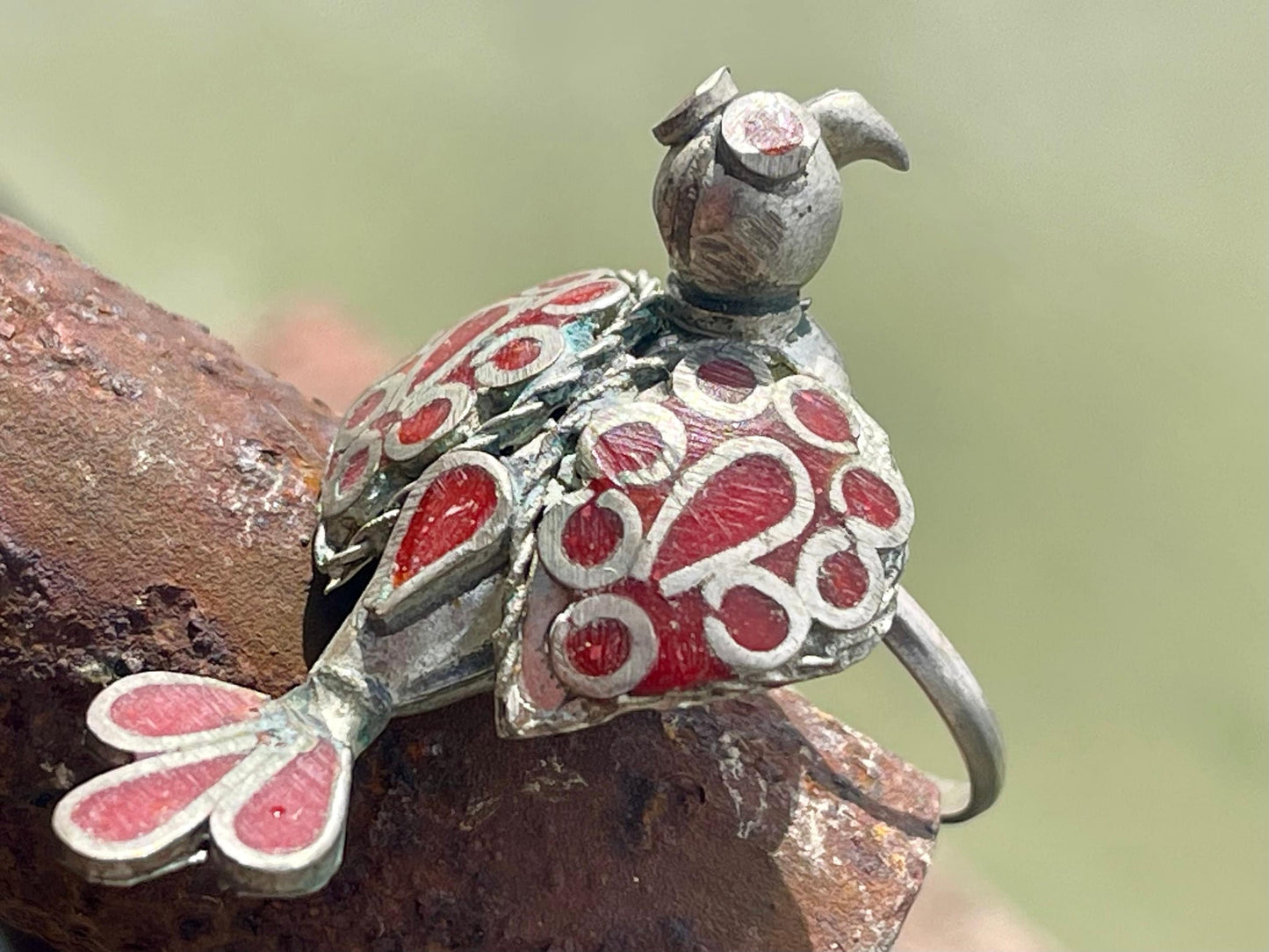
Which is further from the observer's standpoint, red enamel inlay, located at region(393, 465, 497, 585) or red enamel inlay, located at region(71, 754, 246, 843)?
red enamel inlay, located at region(393, 465, 497, 585)

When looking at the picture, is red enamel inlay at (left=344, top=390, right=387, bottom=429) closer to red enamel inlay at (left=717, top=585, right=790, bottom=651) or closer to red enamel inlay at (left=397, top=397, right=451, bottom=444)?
→ red enamel inlay at (left=397, top=397, right=451, bottom=444)

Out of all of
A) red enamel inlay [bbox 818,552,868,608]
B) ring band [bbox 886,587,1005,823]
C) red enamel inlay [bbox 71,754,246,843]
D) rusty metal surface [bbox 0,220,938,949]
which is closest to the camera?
red enamel inlay [bbox 71,754,246,843]

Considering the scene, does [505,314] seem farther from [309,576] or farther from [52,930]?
[52,930]

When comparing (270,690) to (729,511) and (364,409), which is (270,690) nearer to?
(364,409)

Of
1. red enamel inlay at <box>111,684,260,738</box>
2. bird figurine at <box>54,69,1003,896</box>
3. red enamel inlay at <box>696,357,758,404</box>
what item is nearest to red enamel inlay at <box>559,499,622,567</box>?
bird figurine at <box>54,69,1003,896</box>

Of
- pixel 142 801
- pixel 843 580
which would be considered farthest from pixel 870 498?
pixel 142 801

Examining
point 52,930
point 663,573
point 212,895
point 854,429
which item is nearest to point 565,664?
point 663,573

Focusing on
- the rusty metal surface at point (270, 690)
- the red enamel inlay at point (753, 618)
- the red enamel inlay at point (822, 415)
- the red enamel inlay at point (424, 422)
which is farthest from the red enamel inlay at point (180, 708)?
the red enamel inlay at point (822, 415)

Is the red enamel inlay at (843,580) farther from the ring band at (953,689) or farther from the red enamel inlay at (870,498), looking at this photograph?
the ring band at (953,689)
